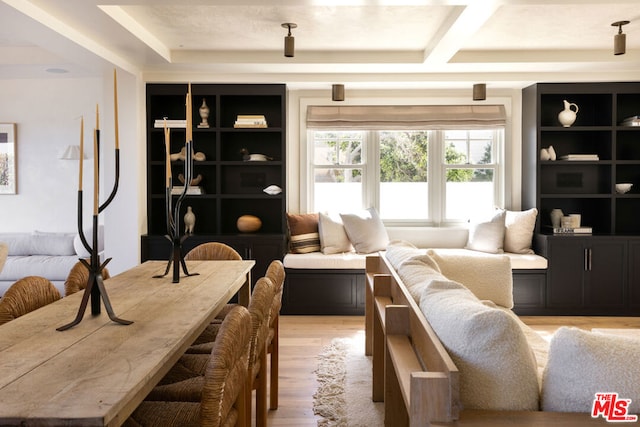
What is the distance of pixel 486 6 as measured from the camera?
12.0 ft

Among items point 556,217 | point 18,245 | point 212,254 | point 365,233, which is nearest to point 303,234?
point 365,233

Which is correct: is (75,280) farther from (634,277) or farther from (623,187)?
(623,187)

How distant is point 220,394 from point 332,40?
12.8 ft

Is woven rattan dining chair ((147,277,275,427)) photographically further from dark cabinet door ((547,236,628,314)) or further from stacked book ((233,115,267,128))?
dark cabinet door ((547,236,628,314))

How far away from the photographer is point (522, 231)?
5941mm

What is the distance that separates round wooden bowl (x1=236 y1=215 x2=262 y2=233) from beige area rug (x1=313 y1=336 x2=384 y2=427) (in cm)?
189

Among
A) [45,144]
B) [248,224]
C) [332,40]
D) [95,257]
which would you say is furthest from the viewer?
[45,144]

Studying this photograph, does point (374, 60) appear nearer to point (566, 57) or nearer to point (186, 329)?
point (566, 57)

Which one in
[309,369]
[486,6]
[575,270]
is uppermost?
[486,6]

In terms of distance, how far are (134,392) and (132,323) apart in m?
0.67

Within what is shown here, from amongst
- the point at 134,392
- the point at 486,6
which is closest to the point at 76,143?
the point at 486,6

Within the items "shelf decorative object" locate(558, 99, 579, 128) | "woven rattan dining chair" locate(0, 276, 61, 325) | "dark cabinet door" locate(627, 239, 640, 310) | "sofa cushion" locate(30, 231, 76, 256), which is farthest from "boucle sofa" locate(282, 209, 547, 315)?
"woven rattan dining chair" locate(0, 276, 61, 325)

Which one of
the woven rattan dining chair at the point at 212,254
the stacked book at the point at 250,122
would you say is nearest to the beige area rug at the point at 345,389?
the woven rattan dining chair at the point at 212,254

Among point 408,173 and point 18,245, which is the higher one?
point 408,173
